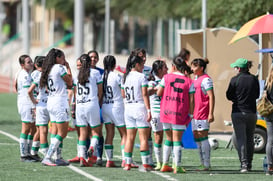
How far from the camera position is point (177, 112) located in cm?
1409

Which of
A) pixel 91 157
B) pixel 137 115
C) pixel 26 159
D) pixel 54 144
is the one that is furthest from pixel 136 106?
pixel 26 159

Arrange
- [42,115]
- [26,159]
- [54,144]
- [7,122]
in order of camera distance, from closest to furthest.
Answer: [54,144] → [42,115] → [26,159] → [7,122]

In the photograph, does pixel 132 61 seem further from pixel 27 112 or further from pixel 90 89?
pixel 27 112

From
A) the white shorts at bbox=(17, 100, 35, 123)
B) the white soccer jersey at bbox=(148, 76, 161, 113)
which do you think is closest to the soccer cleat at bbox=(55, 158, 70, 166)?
the white shorts at bbox=(17, 100, 35, 123)

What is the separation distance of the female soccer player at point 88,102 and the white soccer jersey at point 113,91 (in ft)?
Answer: 0.45

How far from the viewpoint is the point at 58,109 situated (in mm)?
14828

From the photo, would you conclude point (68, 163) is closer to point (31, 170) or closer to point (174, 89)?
point (31, 170)

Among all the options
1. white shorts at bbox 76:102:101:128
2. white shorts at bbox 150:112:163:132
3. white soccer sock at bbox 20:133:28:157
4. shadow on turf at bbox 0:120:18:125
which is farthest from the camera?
shadow on turf at bbox 0:120:18:125

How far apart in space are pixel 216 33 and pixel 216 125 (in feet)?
7.45

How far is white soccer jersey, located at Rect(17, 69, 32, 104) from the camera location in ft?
52.1

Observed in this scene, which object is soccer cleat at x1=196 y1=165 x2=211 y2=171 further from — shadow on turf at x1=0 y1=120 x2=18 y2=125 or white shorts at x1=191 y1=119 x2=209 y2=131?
shadow on turf at x1=0 y1=120 x2=18 y2=125

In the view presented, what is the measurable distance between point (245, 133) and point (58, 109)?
10.2 feet

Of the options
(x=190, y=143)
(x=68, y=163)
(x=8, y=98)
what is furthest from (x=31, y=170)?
(x=8, y=98)

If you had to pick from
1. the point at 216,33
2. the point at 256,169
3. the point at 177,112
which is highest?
the point at 216,33
